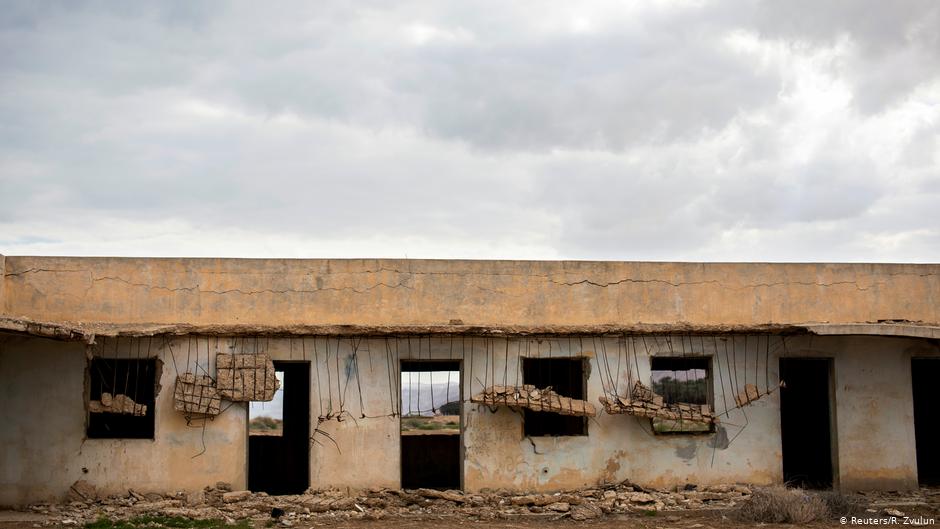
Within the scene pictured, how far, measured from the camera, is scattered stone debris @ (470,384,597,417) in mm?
12414

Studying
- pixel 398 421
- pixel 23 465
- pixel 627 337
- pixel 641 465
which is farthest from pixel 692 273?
pixel 23 465

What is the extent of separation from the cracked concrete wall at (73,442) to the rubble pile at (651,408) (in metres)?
5.30

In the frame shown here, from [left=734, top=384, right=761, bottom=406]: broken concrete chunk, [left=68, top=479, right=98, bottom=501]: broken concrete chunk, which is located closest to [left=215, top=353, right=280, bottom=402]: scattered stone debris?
[left=68, top=479, right=98, bottom=501]: broken concrete chunk

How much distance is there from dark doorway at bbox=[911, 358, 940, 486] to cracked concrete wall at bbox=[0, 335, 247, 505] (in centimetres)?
1225

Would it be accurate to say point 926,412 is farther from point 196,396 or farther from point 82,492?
point 82,492

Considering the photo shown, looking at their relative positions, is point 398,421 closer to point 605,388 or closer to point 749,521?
point 605,388

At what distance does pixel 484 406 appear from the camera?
12859 mm

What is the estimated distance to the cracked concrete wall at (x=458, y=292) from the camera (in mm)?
12977

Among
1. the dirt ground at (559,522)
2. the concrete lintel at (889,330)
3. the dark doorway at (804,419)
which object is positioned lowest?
the dirt ground at (559,522)

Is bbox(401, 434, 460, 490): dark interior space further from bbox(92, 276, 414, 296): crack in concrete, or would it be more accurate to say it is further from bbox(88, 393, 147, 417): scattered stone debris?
bbox(88, 393, 147, 417): scattered stone debris

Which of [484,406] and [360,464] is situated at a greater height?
[484,406]

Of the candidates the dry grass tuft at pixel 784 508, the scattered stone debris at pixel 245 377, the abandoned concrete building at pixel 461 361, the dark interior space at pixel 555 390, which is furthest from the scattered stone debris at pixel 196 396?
the dry grass tuft at pixel 784 508

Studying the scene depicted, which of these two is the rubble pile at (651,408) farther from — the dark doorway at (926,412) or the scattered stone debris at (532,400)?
the dark doorway at (926,412)

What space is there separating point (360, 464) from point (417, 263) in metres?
3.03
